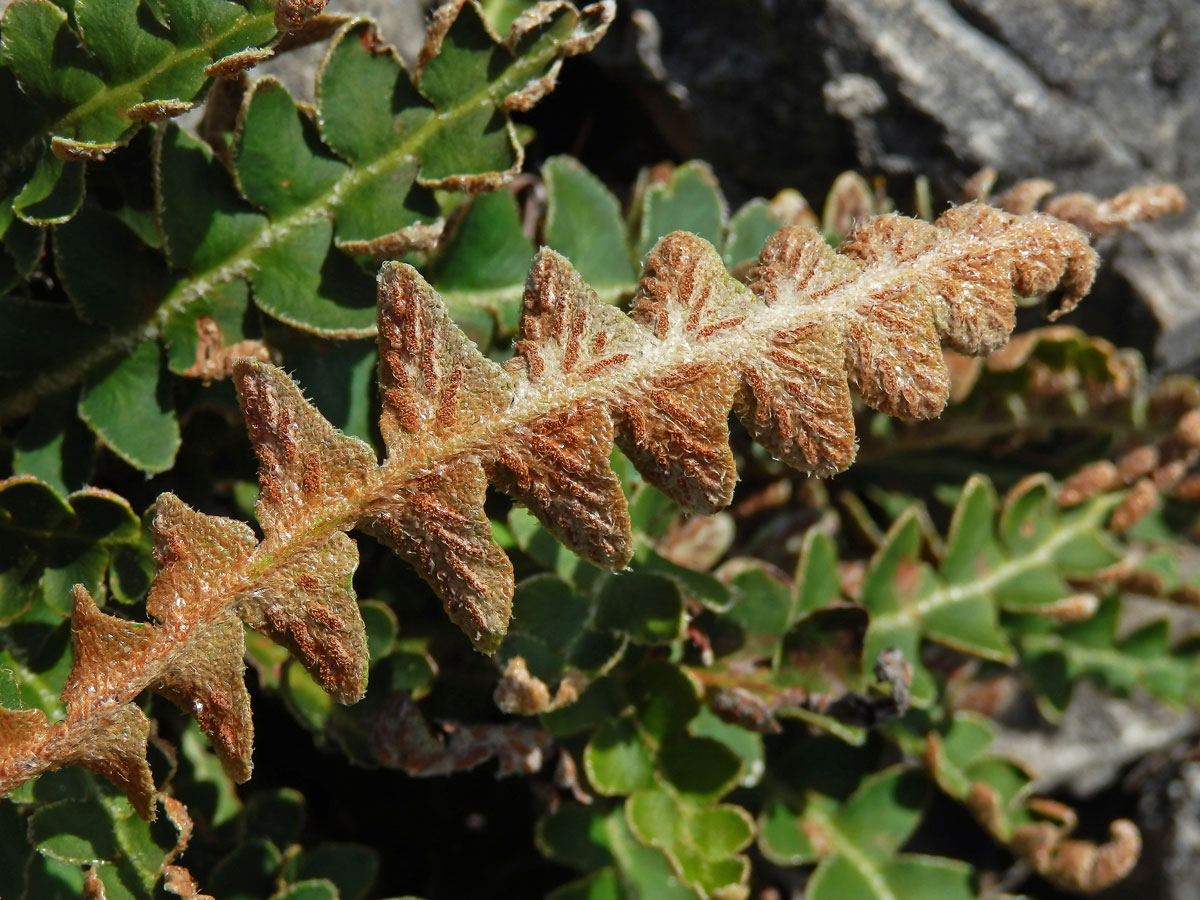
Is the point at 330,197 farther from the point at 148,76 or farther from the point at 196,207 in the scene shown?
the point at 148,76

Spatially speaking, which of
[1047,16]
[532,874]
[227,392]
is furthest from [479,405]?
[1047,16]

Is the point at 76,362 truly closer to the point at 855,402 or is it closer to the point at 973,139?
the point at 855,402

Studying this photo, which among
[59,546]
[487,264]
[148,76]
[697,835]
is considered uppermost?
[148,76]

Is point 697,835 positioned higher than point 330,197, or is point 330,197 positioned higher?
point 330,197

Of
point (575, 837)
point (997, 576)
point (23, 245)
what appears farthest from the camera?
point (997, 576)

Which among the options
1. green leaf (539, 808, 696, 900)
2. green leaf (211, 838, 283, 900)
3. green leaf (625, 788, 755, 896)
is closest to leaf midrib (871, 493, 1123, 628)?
green leaf (625, 788, 755, 896)

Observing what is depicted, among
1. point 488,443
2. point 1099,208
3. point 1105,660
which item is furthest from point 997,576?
point 488,443

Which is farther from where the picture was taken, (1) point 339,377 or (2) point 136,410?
(1) point 339,377

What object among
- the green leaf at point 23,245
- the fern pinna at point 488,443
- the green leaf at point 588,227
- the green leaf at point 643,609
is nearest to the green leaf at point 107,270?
the green leaf at point 23,245
